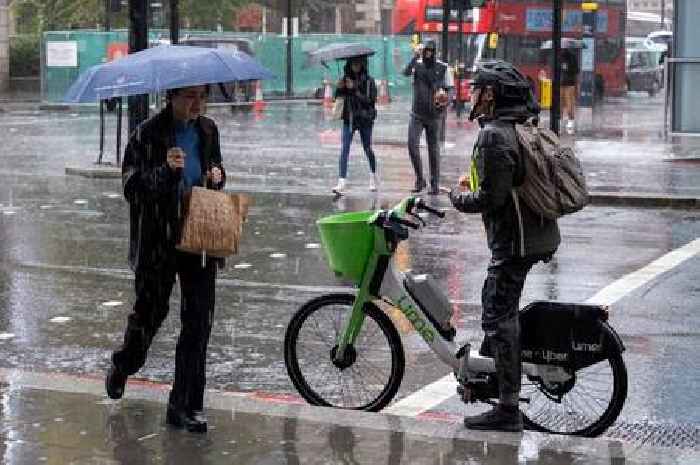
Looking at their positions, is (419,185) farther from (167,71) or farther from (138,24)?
(167,71)

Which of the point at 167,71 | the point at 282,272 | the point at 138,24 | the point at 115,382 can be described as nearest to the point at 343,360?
the point at 115,382

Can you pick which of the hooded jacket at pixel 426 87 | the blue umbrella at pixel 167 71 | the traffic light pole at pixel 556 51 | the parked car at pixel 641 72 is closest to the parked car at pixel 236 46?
the parked car at pixel 641 72

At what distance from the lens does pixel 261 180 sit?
784 inches

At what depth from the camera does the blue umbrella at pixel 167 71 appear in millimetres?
6270

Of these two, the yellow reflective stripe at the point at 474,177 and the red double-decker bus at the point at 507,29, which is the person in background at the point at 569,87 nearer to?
the red double-decker bus at the point at 507,29

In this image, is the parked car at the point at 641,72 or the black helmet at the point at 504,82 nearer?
the black helmet at the point at 504,82

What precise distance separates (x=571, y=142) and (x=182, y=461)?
2227 centimetres

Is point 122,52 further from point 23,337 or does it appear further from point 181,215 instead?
point 181,215

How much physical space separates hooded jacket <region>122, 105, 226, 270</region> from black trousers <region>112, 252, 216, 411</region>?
0.09m

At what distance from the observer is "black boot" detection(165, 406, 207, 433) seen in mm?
6539

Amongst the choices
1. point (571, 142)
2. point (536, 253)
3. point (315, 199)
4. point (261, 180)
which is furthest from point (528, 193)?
point (571, 142)

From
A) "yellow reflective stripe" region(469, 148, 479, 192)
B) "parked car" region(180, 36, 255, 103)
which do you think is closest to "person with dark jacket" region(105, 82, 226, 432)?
"yellow reflective stripe" region(469, 148, 479, 192)

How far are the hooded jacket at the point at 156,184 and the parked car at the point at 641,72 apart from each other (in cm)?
5704

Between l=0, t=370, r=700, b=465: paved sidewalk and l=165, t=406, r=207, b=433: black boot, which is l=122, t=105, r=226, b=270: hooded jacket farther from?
l=0, t=370, r=700, b=465: paved sidewalk
